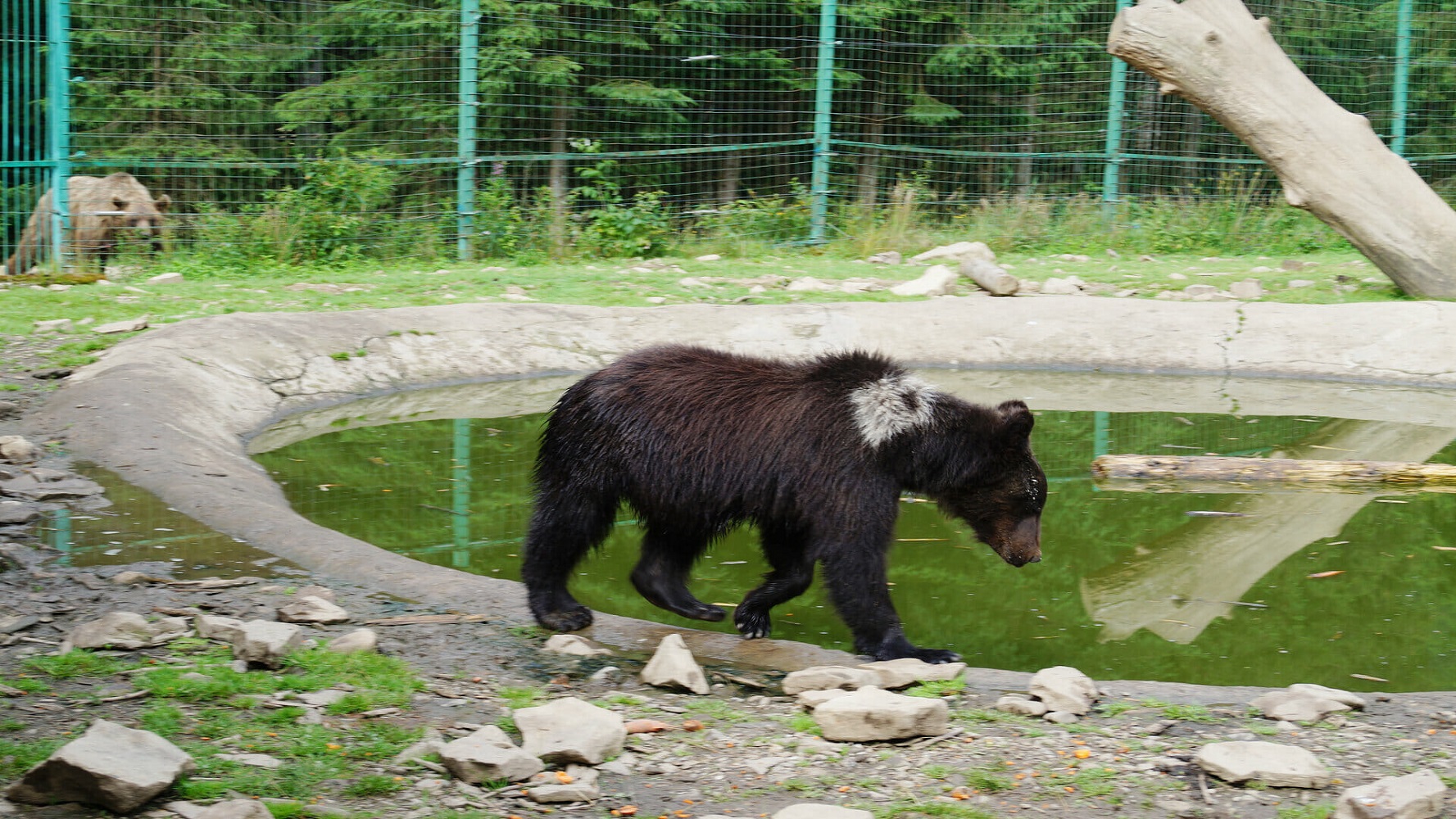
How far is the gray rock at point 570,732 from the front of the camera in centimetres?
346

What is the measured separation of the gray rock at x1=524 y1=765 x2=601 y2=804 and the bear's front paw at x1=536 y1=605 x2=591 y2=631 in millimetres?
1348

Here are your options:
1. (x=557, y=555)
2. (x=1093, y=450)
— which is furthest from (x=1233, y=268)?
(x=557, y=555)

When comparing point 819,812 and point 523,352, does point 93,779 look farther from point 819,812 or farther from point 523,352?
point 523,352

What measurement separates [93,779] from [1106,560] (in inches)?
170

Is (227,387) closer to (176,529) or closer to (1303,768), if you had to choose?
(176,529)

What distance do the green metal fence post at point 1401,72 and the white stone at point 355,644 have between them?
1637cm

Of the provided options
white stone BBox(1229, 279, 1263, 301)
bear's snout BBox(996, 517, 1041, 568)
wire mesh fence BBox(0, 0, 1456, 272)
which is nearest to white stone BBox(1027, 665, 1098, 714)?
bear's snout BBox(996, 517, 1041, 568)

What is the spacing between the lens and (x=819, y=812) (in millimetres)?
3088

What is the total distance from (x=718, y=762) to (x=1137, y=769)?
1085 mm

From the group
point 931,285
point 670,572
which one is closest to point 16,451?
point 670,572

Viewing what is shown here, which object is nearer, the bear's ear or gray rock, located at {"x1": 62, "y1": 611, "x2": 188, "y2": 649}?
gray rock, located at {"x1": 62, "y1": 611, "x2": 188, "y2": 649}

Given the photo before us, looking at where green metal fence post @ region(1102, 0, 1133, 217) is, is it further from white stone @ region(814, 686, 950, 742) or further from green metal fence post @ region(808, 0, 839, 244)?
white stone @ region(814, 686, 950, 742)

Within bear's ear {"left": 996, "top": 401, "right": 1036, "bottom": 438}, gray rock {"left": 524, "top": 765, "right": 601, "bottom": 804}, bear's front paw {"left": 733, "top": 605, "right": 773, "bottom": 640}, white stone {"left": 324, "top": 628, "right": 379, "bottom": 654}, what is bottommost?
bear's front paw {"left": 733, "top": 605, "right": 773, "bottom": 640}

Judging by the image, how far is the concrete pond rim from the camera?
6.31m
